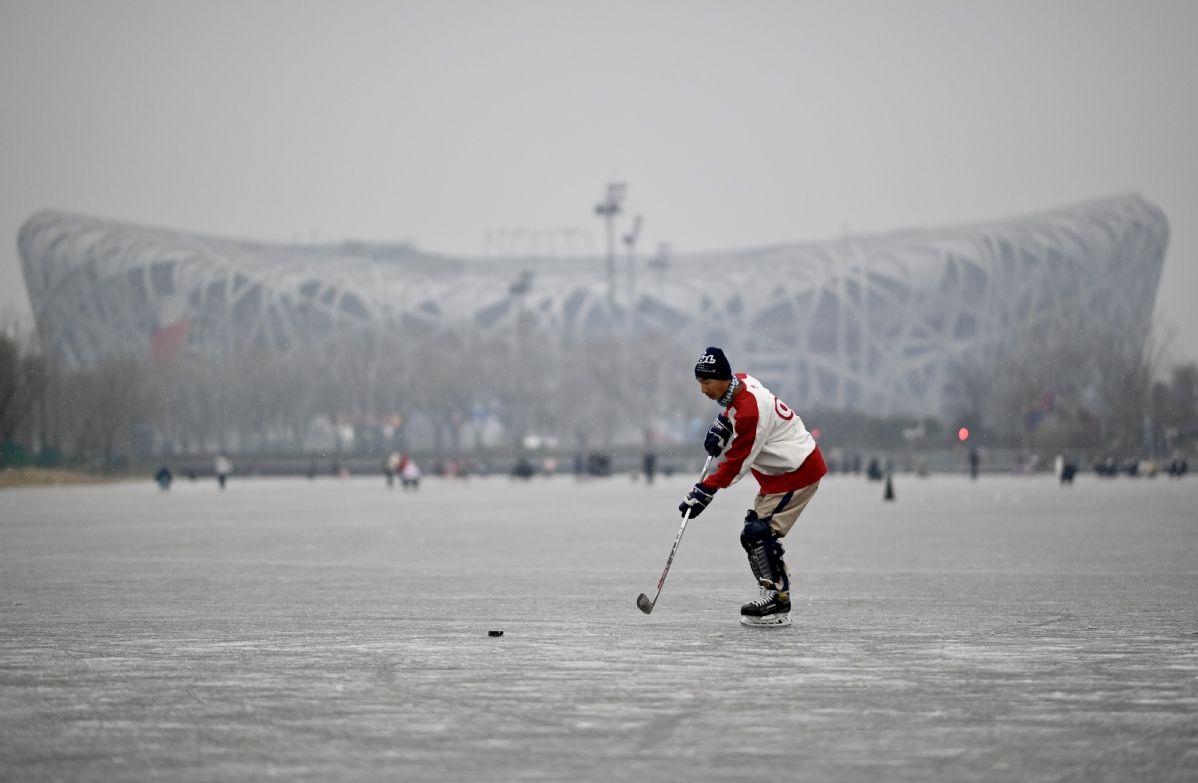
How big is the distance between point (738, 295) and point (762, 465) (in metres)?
140

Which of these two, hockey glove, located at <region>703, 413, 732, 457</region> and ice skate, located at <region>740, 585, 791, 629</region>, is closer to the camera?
hockey glove, located at <region>703, 413, 732, 457</region>

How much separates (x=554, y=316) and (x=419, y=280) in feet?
46.0

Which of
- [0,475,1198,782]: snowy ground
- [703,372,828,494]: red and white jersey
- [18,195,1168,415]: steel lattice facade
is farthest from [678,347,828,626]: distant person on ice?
[18,195,1168,415]: steel lattice facade

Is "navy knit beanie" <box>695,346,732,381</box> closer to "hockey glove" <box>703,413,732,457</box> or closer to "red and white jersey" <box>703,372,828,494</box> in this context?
"red and white jersey" <box>703,372,828,494</box>

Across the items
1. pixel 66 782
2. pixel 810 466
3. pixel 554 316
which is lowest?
pixel 66 782

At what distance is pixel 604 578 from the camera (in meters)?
14.2

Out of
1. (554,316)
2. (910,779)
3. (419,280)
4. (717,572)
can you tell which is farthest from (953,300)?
(910,779)

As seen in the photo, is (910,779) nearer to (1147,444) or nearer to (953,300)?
(1147,444)

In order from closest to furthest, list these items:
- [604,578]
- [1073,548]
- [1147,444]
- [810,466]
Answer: [810,466] < [604,578] < [1073,548] < [1147,444]

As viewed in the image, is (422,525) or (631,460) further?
(631,460)

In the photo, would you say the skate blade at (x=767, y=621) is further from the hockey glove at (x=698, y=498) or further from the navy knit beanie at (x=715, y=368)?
the navy knit beanie at (x=715, y=368)

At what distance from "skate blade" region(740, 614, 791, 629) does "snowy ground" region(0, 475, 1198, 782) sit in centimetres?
16

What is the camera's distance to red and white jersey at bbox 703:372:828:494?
9648 mm

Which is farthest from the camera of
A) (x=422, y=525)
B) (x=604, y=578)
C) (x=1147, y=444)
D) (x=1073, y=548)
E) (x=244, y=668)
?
(x=1147, y=444)
